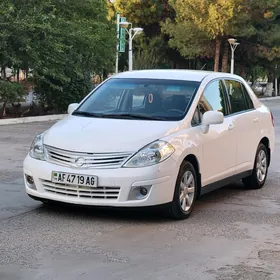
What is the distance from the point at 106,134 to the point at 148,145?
50 cm

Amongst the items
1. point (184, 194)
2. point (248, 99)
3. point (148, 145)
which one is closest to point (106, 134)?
point (148, 145)

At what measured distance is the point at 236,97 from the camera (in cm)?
861

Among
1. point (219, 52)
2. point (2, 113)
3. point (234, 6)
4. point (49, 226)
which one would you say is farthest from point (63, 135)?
point (219, 52)

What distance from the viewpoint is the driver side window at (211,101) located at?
7.39m

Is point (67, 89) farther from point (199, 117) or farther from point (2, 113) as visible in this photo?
point (199, 117)

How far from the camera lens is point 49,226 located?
20.8ft

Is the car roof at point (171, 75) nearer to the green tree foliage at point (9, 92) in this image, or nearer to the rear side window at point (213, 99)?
the rear side window at point (213, 99)

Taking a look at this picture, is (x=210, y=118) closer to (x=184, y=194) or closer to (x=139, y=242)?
(x=184, y=194)

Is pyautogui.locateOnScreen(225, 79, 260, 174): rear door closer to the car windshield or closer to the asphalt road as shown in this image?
the asphalt road

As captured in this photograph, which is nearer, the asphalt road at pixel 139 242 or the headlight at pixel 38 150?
the asphalt road at pixel 139 242

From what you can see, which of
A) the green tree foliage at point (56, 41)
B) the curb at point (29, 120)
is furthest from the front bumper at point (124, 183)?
the curb at point (29, 120)

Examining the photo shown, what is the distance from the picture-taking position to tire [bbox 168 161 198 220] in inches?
262

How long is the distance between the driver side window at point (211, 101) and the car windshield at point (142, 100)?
0.16 m

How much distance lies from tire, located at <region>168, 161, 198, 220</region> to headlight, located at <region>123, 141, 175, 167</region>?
0.33 metres
